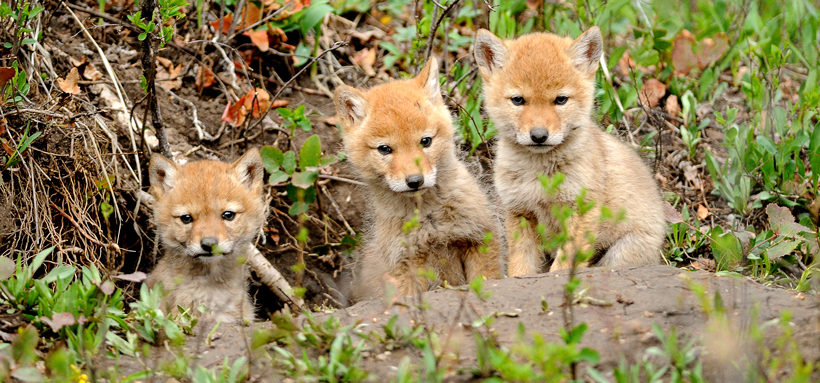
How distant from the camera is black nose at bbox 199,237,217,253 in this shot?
14.0 ft

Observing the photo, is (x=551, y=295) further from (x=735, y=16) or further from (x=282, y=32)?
(x=735, y=16)

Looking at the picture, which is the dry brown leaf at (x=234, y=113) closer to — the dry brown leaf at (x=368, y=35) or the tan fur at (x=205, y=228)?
the tan fur at (x=205, y=228)

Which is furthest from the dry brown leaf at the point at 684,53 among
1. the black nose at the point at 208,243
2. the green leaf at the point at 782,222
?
the black nose at the point at 208,243

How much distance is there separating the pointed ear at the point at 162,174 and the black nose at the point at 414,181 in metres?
1.54

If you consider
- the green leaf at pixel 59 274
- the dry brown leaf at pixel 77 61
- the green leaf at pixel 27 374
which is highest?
the dry brown leaf at pixel 77 61

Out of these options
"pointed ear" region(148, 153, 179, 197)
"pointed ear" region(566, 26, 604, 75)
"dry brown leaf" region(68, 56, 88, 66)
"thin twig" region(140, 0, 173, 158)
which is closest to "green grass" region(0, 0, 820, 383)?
"thin twig" region(140, 0, 173, 158)

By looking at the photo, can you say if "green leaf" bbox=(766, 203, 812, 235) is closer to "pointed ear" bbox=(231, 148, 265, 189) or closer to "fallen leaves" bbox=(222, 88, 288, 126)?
"pointed ear" bbox=(231, 148, 265, 189)

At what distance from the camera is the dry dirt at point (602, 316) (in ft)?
9.53

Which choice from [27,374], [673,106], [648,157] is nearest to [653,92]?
[673,106]

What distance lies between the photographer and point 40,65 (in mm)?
5191

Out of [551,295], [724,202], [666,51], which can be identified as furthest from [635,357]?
[666,51]

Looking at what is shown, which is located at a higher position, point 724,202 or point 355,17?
point 355,17

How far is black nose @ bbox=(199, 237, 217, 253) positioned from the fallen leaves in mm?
1580

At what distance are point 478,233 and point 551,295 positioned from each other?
42.9 inches
